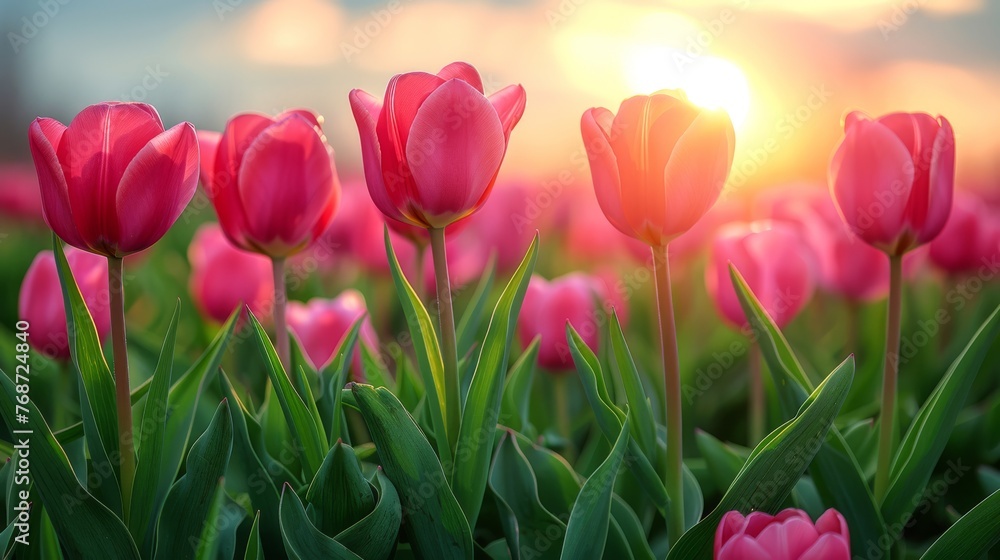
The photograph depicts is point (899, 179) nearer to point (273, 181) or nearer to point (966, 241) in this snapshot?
point (273, 181)

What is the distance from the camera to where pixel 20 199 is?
3.93 metres

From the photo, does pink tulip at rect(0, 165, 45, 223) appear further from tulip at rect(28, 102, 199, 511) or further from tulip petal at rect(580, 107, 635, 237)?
tulip petal at rect(580, 107, 635, 237)

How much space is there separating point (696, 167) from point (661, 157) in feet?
0.11

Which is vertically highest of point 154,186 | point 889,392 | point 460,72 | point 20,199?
point 460,72

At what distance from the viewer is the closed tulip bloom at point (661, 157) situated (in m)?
0.69

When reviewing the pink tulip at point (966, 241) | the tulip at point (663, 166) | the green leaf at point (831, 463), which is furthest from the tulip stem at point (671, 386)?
the pink tulip at point (966, 241)

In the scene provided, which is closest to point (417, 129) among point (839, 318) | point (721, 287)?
point (721, 287)

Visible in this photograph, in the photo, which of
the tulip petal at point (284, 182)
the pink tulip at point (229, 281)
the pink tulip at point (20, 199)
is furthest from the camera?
the pink tulip at point (20, 199)

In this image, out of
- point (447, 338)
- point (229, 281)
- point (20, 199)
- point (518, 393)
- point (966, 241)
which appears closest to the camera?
point (447, 338)

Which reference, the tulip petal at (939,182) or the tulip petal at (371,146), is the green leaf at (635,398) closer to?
the tulip petal at (371,146)

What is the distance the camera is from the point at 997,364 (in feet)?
5.01

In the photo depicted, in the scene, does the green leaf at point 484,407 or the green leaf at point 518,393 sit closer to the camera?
the green leaf at point 484,407

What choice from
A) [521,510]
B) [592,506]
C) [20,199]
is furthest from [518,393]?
[20,199]

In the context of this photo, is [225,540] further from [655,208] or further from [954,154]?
[954,154]
